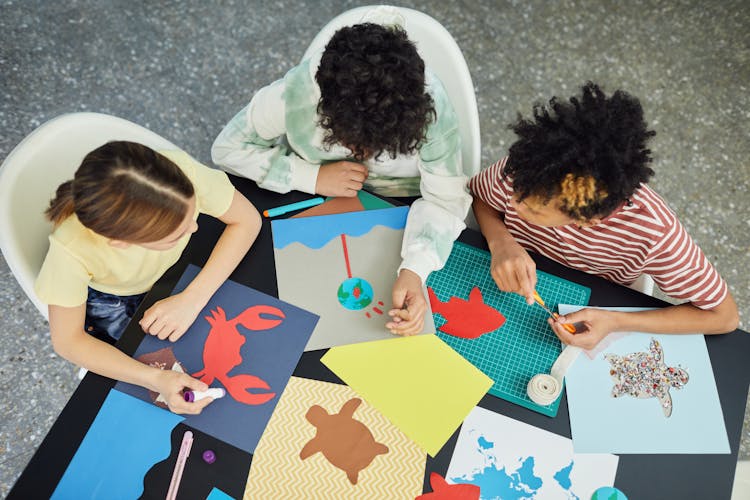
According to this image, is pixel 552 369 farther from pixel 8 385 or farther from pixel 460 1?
pixel 460 1

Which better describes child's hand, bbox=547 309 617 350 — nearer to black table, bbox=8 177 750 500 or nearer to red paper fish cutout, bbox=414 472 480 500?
black table, bbox=8 177 750 500

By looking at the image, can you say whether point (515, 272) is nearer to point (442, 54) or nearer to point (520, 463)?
point (520, 463)

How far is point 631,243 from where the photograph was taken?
3.52 feet

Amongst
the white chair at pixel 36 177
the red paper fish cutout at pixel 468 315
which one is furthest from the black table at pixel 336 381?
the white chair at pixel 36 177

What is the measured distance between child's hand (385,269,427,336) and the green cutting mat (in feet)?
0.16

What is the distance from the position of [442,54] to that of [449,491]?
33.1 inches

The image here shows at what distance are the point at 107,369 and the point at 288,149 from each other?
54cm

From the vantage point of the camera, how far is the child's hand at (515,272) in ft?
3.36

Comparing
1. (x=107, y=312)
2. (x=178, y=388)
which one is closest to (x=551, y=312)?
(x=178, y=388)

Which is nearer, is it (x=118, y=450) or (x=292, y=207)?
(x=118, y=450)

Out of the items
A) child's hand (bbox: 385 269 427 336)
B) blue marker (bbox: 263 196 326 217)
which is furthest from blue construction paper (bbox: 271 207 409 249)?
child's hand (bbox: 385 269 427 336)

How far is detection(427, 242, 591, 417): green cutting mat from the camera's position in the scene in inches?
38.5

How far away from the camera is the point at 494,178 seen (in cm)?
113

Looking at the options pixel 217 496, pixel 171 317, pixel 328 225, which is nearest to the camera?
pixel 217 496
